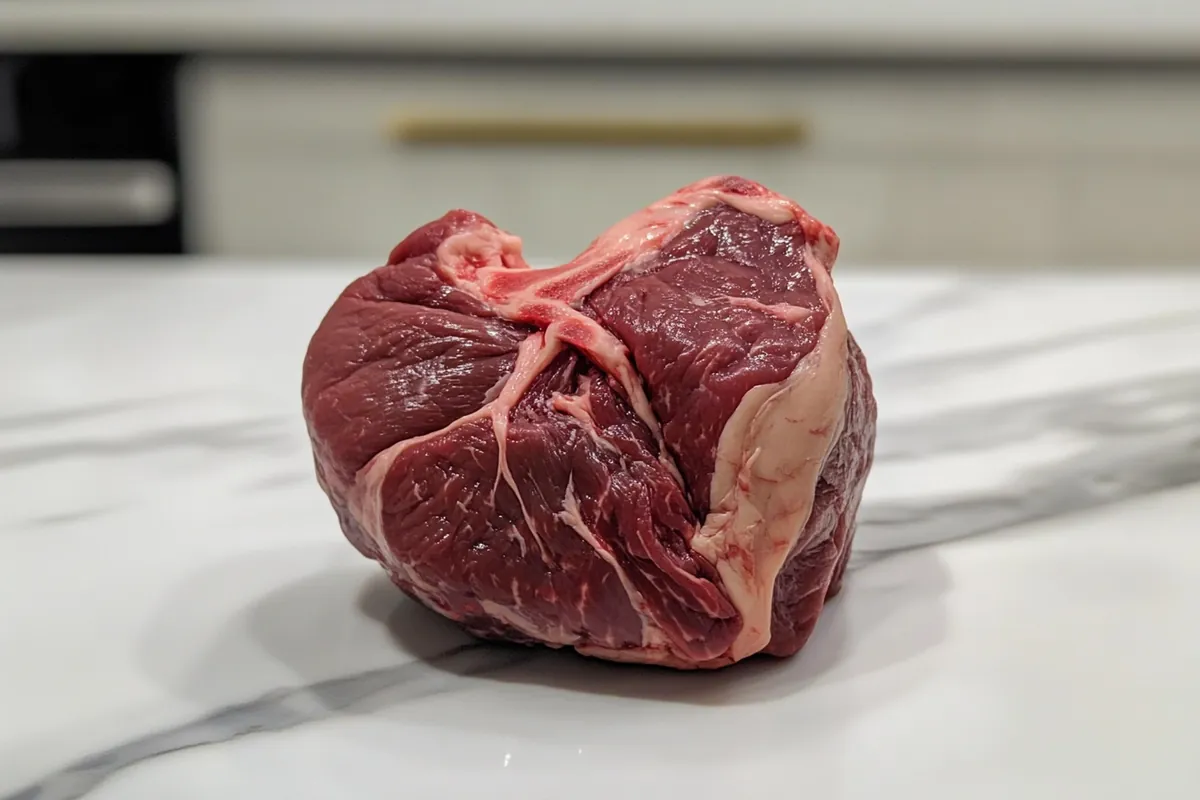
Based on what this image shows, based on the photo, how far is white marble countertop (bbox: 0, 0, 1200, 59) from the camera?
7.16 ft

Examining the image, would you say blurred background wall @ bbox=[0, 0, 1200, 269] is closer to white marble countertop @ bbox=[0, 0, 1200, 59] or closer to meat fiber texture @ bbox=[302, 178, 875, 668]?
white marble countertop @ bbox=[0, 0, 1200, 59]

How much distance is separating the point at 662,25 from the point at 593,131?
252 mm

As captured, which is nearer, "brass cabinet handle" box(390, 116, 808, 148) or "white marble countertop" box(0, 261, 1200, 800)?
"white marble countertop" box(0, 261, 1200, 800)

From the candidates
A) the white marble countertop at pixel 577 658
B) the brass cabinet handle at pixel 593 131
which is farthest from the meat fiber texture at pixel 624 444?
the brass cabinet handle at pixel 593 131

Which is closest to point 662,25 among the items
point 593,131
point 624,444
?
point 593,131

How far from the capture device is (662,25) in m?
2.21

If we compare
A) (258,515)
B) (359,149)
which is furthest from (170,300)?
(258,515)

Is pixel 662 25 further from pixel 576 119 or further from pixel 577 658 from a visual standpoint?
pixel 577 658

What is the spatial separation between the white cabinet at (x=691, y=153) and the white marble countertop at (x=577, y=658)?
1.01 meters

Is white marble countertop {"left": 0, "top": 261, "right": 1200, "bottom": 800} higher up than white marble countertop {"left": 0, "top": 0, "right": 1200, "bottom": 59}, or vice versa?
white marble countertop {"left": 0, "top": 0, "right": 1200, "bottom": 59}

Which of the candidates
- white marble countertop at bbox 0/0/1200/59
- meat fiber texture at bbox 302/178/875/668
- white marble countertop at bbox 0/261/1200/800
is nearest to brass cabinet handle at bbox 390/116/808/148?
white marble countertop at bbox 0/0/1200/59

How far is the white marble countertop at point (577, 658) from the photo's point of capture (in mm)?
680

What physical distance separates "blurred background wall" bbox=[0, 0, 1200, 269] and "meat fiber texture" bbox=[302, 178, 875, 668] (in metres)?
1.55

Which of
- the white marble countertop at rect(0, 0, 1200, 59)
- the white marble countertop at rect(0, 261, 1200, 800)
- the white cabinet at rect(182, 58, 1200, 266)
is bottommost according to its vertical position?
the white marble countertop at rect(0, 261, 1200, 800)
